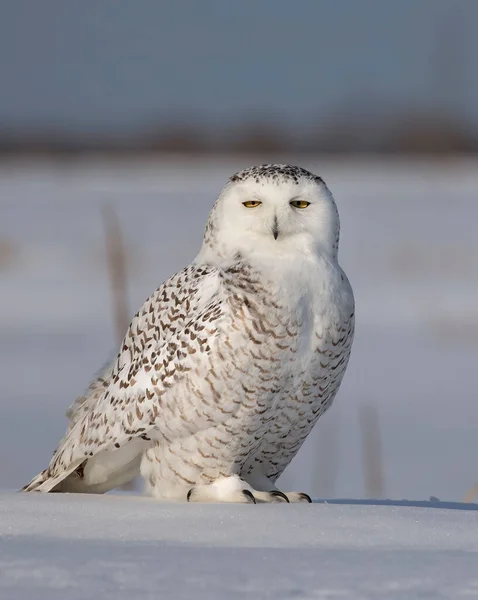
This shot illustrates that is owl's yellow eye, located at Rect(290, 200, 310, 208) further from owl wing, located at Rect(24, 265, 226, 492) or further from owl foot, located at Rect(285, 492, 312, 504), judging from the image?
owl foot, located at Rect(285, 492, 312, 504)

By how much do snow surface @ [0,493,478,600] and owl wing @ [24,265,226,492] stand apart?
315mm

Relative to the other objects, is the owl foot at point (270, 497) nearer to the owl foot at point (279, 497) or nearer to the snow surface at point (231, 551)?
the owl foot at point (279, 497)

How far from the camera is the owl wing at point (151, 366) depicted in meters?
2.89

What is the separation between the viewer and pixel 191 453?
2.97 meters

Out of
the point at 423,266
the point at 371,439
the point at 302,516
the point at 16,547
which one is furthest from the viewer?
the point at 423,266

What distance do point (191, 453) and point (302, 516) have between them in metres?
0.55

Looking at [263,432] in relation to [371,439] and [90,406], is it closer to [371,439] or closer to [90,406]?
[90,406]

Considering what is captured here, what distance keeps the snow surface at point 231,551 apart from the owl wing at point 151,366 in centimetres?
32

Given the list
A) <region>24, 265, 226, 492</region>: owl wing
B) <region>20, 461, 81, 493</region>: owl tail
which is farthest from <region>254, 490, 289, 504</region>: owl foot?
<region>20, 461, 81, 493</region>: owl tail

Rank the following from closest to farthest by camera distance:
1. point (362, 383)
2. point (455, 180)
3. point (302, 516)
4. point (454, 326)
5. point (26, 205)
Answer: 1. point (302, 516)
2. point (362, 383)
3. point (454, 326)
4. point (26, 205)
5. point (455, 180)

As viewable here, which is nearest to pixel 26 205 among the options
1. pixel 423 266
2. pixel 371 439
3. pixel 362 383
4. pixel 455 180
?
pixel 423 266

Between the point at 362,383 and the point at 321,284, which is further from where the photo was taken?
the point at 362,383

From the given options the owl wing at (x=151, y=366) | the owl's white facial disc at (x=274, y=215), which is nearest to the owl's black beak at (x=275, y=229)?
the owl's white facial disc at (x=274, y=215)

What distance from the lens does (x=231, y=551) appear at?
2.00 m
